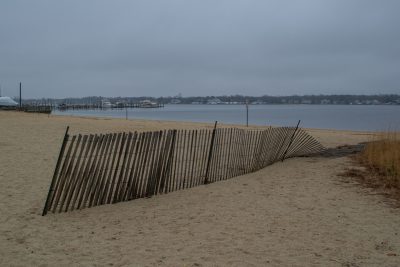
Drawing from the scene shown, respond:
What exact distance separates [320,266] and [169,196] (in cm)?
407

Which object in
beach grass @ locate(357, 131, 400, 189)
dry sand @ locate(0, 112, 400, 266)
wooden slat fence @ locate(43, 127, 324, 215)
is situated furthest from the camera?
beach grass @ locate(357, 131, 400, 189)

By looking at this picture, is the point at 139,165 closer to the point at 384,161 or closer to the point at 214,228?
the point at 214,228

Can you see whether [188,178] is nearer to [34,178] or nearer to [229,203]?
[229,203]

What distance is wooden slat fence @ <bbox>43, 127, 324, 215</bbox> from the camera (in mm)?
7059

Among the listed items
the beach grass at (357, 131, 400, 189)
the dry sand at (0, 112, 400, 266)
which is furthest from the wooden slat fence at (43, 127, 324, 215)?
the beach grass at (357, 131, 400, 189)

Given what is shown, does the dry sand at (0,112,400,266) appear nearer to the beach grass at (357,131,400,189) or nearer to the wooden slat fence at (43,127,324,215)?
the wooden slat fence at (43,127,324,215)

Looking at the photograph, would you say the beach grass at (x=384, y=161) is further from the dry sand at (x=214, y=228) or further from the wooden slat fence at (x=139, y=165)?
the wooden slat fence at (x=139, y=165)

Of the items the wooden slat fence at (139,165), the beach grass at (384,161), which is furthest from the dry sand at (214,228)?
the beach grass at (384,161)

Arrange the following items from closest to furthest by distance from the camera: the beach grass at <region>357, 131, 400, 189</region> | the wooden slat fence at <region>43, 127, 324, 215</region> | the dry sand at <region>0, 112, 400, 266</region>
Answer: the dry sand at <region>0, 112, 400, 266</region>
the wooden slat fence at <region>43, 127, 324, 215</region>
the beach grass at <region>357, 131, 400, 189</region>

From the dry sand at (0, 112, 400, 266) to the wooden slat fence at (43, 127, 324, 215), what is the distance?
0.28 metres

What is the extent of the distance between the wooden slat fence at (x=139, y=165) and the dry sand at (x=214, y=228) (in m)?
0.28

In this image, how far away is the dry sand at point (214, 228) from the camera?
5.20m

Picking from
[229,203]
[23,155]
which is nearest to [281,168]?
[229,203]

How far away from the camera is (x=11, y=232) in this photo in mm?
6031
